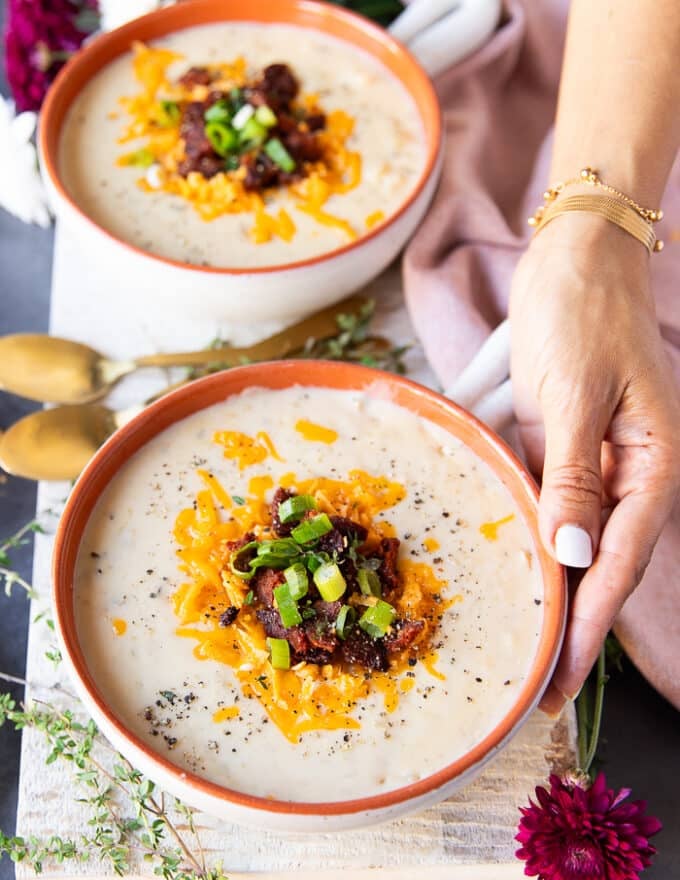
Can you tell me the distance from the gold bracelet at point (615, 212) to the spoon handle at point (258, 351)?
61 cm

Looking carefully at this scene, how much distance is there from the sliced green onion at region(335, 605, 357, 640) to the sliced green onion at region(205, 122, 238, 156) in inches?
47.8

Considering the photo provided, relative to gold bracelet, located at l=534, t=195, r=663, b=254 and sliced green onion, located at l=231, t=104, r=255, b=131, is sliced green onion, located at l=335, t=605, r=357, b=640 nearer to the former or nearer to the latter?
gold bracelet, located at l=534, t=195, r=663, b=254

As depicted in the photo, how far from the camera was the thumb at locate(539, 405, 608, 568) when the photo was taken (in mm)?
1746

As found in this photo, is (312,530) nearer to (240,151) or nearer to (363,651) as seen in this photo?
(363,651)

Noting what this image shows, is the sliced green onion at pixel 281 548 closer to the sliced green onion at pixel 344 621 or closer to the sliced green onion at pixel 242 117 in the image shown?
the sliced green onion at pixel 344 621

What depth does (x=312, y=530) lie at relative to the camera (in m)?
1.76

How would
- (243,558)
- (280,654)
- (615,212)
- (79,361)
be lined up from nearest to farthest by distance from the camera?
(280,654)
(243,558)
(615,212)
(79,361)

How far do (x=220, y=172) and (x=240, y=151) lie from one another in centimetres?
8

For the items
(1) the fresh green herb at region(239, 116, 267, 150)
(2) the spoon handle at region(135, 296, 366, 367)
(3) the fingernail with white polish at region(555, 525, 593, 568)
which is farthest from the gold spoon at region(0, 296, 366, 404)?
(3) the fingernail with white polish at region(555, 525, 593, 568)

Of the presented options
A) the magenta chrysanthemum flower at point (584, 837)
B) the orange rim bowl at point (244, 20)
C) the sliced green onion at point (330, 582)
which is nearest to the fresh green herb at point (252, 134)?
the orange rim bowl at point (244, 20)

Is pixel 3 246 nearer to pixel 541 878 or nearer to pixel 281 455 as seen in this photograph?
pixel 281 455

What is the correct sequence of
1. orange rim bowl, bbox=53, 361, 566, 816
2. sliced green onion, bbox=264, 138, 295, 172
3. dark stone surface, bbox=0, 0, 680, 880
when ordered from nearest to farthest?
1. orange rim bowl, bbox=53, 361, 566, 816
2. dark stone surface, bbox=0, 0, 680, 880
3. sliced green onion, bbox=264, 138, 295, 172

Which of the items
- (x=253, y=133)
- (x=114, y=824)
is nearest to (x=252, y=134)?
(x=253, y=133)

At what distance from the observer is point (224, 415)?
2.03 meters
